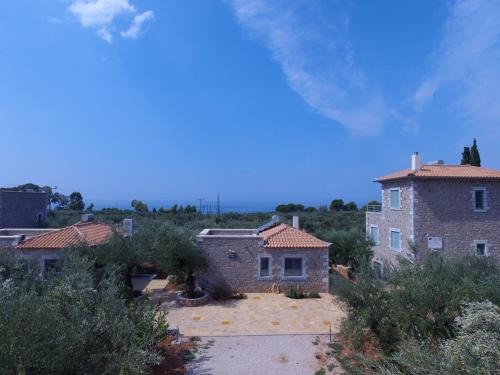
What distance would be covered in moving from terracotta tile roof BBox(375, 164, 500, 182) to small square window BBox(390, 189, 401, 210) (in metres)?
1.15

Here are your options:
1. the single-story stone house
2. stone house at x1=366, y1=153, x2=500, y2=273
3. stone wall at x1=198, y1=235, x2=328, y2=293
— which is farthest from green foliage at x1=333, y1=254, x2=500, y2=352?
the single-story stone house

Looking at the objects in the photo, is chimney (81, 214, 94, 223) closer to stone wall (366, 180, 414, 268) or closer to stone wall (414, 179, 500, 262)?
stone wall (366, 180, 414, 268)

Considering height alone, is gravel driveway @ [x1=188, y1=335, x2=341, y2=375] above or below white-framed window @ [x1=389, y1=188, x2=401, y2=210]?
below

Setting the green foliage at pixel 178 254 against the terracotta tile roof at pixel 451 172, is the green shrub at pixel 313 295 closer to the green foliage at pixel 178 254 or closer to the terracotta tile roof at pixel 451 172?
the green foliage at pixel 178 254

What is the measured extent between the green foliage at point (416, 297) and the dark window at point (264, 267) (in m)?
7.73

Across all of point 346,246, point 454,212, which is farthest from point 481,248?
point 346,246

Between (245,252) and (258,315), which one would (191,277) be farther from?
(258,315)

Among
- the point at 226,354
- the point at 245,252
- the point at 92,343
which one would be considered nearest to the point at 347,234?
the point at 245,252

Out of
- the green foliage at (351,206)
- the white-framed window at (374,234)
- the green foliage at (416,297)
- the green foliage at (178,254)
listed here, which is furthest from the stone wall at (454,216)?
the green foliage at (351,206)

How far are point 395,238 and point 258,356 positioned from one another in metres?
17.9

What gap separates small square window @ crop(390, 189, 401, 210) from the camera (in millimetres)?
23750

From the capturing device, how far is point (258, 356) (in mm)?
10320

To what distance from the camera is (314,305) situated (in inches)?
635

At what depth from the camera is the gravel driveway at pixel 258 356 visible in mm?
9414
